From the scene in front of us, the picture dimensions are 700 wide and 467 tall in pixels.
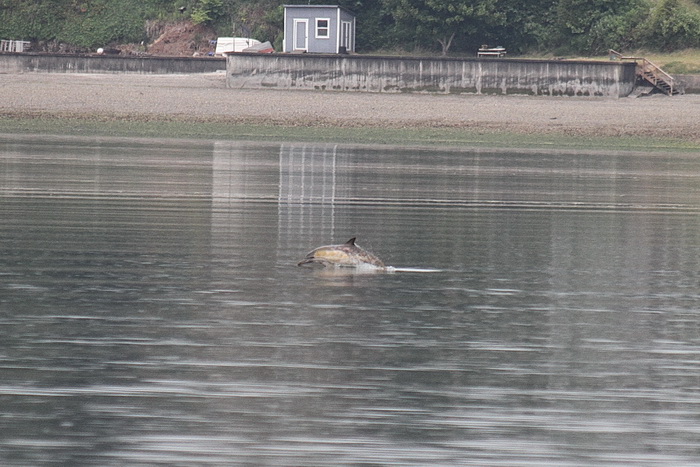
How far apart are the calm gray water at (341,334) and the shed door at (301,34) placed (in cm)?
3983

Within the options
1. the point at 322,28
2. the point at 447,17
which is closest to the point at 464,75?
the point at 447,17

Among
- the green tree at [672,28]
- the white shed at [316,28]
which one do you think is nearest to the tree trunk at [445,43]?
the white shed at [316,28]

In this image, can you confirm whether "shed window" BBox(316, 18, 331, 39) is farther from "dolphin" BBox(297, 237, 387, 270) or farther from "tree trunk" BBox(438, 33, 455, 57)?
"dolphin" BBox(297, 237, 387, 270)

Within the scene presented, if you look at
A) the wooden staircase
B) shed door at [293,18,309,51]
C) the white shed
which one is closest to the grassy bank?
the wooden staircase

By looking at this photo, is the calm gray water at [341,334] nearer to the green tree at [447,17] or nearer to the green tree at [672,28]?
the green tree at [672,28]

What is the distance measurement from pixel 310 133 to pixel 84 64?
16.8 meters

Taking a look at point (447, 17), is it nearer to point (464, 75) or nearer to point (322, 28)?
point (322, 28)

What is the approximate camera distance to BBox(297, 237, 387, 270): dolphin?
13656mm

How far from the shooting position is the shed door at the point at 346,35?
6031 centimetres

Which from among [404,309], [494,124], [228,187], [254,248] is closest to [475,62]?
[494,124]

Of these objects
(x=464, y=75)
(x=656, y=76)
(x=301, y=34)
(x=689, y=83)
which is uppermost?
(x=301, y=34)

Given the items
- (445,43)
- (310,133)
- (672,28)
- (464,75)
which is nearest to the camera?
(310,133)

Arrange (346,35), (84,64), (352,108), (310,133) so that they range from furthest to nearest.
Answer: (346,35) < (84,64) < (352,108) < (310,133)

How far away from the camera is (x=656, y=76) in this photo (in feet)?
170
